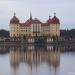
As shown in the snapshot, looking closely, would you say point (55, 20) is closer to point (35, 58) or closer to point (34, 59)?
point (35, 58)

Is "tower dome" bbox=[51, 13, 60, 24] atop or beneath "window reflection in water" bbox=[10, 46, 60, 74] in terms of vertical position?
atop

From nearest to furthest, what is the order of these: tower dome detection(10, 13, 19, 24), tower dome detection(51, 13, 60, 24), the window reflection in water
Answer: the window reflection in water < tower dome detection(51, 13, 60, 24) < tower dome detection(10, 13, 19, 24)

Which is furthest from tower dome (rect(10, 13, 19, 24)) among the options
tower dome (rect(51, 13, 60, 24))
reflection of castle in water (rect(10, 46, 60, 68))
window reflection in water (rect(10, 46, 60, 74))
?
window reflection in water (rect(10, 46, 60, 74))

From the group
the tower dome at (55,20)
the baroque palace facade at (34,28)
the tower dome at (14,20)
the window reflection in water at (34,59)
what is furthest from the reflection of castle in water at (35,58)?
the tower dome at (14,20)

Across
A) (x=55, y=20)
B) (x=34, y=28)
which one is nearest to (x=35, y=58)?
(x=34, y=28)

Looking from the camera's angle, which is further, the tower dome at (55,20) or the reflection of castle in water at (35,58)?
the tower dome at (55,20)

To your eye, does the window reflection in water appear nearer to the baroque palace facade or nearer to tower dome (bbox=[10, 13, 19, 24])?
the baroque palace facade

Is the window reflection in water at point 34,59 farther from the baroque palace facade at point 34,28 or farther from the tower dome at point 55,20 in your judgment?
the tower dome at point 55,20

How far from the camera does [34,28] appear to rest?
270ft

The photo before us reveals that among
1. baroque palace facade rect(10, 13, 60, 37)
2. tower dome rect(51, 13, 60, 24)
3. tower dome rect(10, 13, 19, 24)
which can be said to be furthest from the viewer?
tower dome rect(10, 13, 19, 24)

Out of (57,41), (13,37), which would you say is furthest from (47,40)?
(13,37)

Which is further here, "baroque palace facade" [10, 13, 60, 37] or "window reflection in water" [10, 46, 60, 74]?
"baroque palace facade" [10, 13, 60, 37]

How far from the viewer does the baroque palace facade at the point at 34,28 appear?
82375mm

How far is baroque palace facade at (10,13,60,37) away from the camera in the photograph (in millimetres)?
82375
